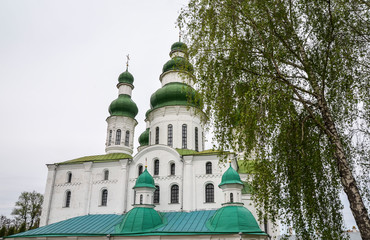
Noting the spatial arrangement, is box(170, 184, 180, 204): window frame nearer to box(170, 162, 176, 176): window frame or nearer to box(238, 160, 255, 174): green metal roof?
box(170, 162, 176, 176): window frame

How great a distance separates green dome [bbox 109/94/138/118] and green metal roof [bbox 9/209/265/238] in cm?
1081

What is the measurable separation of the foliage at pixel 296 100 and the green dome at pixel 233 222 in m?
9.65

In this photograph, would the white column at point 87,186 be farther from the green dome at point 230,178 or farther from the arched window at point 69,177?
the green dome at point 230,178

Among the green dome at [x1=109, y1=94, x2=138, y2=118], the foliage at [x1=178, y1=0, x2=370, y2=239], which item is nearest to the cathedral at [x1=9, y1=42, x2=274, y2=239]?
the green dome at [x1=109, y1=94, x2=138, y2=118]

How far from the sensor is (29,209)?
138 feet

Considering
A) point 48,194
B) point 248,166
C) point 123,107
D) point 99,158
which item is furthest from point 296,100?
point 123,107

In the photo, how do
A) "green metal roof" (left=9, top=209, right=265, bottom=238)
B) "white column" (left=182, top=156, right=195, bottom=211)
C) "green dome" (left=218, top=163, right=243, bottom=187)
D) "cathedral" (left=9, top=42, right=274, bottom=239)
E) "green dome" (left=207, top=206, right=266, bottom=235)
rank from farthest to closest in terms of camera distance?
"white column" (left=182, top=156, right=195, bottom=211), "green dome" (left=218, top=163, right=243, bottom=187), "cathedral" (left=9, top=42, right=274, bottom=239), "green metal roof" (left=9, top=209, right=265, bottom=238), "green dome" (left=207, top=206, right=266, bottom=235)

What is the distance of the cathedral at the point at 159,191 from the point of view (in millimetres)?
18062

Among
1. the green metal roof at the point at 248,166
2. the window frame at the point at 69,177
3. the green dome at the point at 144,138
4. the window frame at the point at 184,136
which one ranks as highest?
the green dome at the point at 144,138

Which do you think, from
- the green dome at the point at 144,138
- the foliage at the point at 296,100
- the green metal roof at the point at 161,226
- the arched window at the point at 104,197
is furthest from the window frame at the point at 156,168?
the foliage at the point at 296,100

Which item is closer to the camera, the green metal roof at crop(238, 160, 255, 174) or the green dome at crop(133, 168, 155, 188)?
the green metal roof at crop(238, 160, 255, 174)

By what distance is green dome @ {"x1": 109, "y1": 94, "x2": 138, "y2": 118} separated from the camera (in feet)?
98.1

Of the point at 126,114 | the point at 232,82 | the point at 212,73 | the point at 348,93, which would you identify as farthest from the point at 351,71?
the point at 126,114

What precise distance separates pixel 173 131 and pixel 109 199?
7.28 meters
